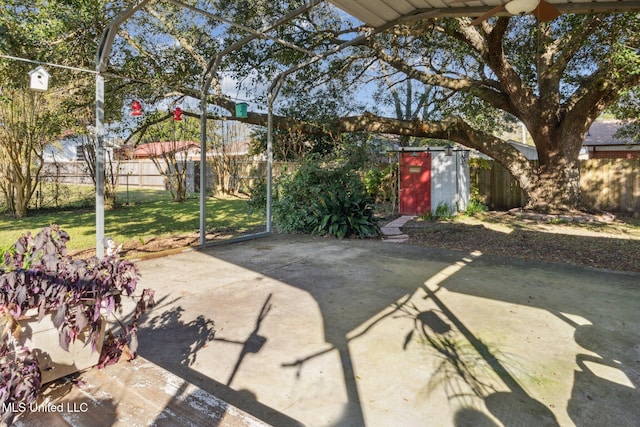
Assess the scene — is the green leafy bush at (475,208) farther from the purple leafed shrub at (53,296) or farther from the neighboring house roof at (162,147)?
the neighboring house roof at (162,147)

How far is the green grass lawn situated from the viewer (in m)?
7.03

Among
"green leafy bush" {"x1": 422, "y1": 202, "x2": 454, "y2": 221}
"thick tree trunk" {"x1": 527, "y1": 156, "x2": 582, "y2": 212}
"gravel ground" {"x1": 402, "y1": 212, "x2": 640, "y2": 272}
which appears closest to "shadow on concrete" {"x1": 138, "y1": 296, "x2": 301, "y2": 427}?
"gravel ground" {"x1": 402, "y1": 212, "x2": 640, "y2": 272}

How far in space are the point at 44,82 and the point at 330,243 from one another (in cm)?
443

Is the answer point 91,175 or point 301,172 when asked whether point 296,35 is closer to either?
point 301,172

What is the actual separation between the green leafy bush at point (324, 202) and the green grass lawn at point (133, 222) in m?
1.12

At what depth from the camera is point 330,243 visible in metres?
6.60

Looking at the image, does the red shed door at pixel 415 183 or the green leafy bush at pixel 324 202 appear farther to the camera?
the red shed door at pixel 415 183

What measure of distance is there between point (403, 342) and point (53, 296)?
2.14 meters

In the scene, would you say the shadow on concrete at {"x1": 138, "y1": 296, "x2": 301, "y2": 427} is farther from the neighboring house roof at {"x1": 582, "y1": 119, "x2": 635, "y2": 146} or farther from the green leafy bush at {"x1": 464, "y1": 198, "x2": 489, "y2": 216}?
the neighboring house roof at {"x1": 582, "y1": 119, "x2": 635, "y2": 146}

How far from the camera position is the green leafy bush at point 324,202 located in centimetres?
721

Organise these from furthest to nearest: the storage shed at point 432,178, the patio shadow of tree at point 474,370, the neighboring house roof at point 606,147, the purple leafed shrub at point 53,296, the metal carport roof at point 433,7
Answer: the neighboring house roof at point 606,147 < the storage shed at point 432,178 < the metal carport roof at point 433,7 < the patio shadow of tree at point 474,370 < the purple leafed shrub at point 53,296

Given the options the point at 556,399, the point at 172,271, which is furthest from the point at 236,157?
the point at 556,399

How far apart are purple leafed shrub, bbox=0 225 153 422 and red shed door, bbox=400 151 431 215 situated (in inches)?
348

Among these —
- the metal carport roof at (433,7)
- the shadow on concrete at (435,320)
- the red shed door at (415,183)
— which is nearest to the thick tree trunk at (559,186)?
the red shed door at (415,183)
